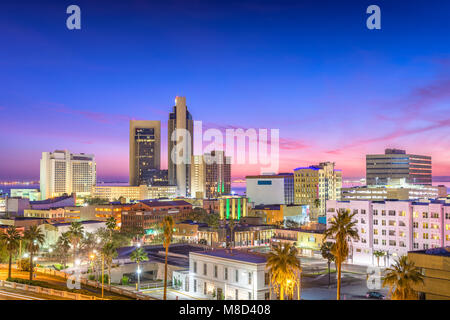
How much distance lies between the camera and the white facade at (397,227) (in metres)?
85.4

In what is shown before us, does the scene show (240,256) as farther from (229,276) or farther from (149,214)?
(149,214)

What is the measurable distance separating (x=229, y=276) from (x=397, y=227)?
161 feet

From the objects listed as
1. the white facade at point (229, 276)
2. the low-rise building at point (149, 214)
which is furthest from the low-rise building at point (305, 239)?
the low-rise building at point (149, 214)

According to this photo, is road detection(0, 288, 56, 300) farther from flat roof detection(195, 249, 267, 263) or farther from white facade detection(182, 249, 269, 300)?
flat roof detection(195, 249, 267, 263)

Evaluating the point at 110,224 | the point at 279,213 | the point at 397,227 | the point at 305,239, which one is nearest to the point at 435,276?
the point at 397,227

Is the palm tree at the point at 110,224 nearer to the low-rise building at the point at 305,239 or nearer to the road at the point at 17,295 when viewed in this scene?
the low-rise building at the point at 305,239

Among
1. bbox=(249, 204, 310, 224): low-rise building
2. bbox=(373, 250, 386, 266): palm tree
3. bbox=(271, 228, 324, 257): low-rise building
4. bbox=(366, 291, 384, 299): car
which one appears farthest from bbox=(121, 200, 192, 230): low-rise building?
bbox=(366, 291, 384, 299): car

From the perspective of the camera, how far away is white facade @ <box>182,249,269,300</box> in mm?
54719

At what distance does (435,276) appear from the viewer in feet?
138

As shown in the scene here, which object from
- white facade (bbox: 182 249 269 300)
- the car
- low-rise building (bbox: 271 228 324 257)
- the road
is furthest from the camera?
low-rise building (bbox: 271 228 324 257)

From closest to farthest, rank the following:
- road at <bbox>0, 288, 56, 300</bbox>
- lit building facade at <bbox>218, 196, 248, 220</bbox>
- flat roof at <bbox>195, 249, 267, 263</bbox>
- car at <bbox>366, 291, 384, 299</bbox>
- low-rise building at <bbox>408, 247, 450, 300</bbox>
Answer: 1. low-rise building at <bbox>408, 247, 450, 300</bbox>
2. road at <bbox>0, 288, 56, 300</bbox>
3. flat roof at <bbox>195, 249, 267, 263</bbox>
4. car at <bbox>366, 291, 384, 299</bbox>
5. lit building facade at <bbox>218, 196, 248, 220</bbox>

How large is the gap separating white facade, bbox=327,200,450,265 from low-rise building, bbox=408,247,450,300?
45930 millimetres
